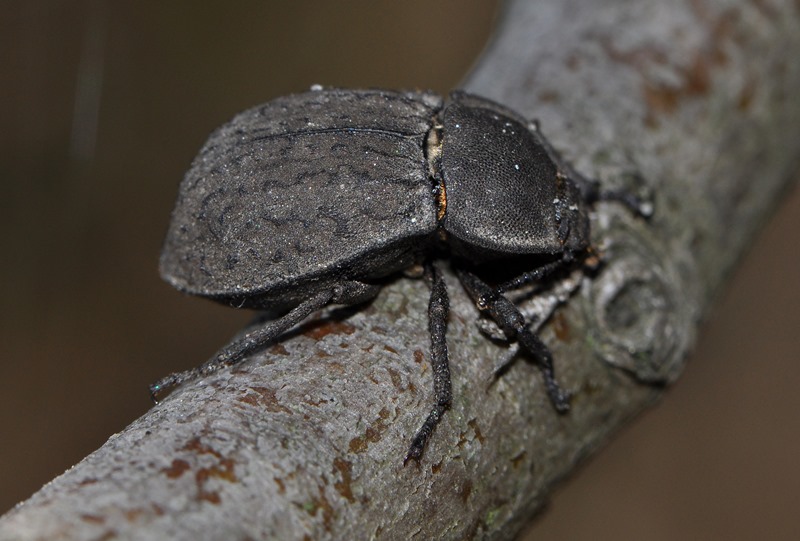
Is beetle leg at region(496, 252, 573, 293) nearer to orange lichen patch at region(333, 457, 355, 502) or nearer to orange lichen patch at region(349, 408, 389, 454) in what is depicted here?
orange lichen patch at region(349, 408, 389, 454)

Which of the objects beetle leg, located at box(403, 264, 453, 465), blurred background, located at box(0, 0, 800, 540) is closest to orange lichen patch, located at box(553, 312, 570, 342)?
beetle leg, located at box(403, 264, 453, 465)

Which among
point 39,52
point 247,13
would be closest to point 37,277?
point 39,52

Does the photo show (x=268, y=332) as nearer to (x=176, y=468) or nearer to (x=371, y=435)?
(x=371, y=435)

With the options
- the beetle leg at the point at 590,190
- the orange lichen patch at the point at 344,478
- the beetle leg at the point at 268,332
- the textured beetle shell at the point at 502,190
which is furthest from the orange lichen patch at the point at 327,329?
the beetle leg at the point at 590,190

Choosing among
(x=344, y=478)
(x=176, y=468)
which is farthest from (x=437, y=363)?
(x=176, y=468)

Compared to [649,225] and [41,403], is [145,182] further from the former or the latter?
[649,225]
